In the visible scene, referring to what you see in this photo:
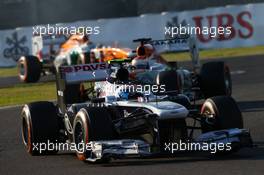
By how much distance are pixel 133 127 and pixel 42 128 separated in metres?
1.64

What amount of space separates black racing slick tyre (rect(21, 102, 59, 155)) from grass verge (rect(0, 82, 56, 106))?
945 cm

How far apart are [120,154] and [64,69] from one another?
275 centimetres

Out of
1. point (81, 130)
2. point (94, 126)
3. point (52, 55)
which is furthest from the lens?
point (52, 55)

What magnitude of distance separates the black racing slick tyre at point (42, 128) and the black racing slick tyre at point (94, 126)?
4.08 feet

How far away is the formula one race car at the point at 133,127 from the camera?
35.6 feet

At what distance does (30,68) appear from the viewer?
2709cm

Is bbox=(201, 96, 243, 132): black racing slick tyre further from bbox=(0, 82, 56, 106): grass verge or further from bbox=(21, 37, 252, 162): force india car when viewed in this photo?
bbox=(0, 82, 56, 106): grass verge

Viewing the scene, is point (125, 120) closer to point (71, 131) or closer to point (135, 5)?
point (71, 131)

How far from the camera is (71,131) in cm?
1248

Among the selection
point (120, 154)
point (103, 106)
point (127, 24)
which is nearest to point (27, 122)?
point (103, 106)

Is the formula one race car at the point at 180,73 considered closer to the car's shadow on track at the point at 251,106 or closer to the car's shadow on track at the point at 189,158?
the car's shadow on track at the point at 251,106

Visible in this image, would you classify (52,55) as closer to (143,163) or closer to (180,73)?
(180,73)

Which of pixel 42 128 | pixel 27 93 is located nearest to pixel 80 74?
pixel 42 128

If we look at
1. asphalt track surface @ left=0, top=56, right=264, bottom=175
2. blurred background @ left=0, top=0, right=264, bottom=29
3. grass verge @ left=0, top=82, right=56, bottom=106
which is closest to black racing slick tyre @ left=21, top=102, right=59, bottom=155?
asphalt track surface @ left=0, top=56, right=264, bottom=175
